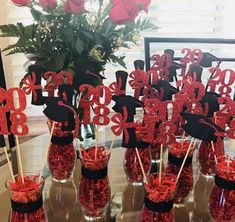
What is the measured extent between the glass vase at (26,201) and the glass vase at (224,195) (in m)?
0.42

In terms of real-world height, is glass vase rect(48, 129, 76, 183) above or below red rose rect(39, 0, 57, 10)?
below

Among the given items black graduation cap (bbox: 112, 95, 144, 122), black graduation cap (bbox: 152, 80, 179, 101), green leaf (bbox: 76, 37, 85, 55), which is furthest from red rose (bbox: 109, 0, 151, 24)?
black graduation cap (bbox: 112, 95, 144, 122)

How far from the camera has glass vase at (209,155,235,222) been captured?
961 mm

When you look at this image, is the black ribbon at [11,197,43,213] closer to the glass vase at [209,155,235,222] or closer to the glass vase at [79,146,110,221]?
the glass vase at [79,146,110,221]

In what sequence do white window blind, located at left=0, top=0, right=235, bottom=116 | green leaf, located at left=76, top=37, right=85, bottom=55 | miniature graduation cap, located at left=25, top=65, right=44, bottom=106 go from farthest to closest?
white window blind, located at left=0, top=0, right=235, bottom=116, green leaf, located at left=76, top=37, right=85, bottom=55, miniature graduation cap, located at left=25, top=65, right=44, bottom=106

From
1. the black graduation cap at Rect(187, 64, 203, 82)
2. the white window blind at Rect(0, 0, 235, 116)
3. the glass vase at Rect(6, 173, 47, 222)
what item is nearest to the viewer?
the glass vase at Rect(6, 173, 47, 222)

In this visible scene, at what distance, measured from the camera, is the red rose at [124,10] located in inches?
45.8

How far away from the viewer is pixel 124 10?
117 centimetres

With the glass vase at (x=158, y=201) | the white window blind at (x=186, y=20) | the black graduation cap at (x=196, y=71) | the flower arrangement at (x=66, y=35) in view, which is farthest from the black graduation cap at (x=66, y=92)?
the white window blind at (x=186, y=20)

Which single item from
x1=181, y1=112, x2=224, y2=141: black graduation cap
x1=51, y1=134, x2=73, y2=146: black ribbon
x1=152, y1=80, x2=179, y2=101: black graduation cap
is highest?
x1=152, y1=80, x2=179, y2=101: black graduation cap

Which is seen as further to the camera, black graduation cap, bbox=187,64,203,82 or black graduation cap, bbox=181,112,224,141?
black graduation cap, bbox=187,64,203,82

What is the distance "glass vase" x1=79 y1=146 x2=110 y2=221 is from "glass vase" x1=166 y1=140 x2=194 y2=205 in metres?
0.19

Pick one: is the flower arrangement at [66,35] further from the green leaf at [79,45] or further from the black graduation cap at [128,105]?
the black graduation cap at [128,105]

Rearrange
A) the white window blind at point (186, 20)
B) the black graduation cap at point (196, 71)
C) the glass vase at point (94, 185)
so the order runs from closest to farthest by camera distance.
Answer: the glass vase at point (94, 185) < the black graduation cap at point (196, 71) < the white window blind at point (186, 20)
